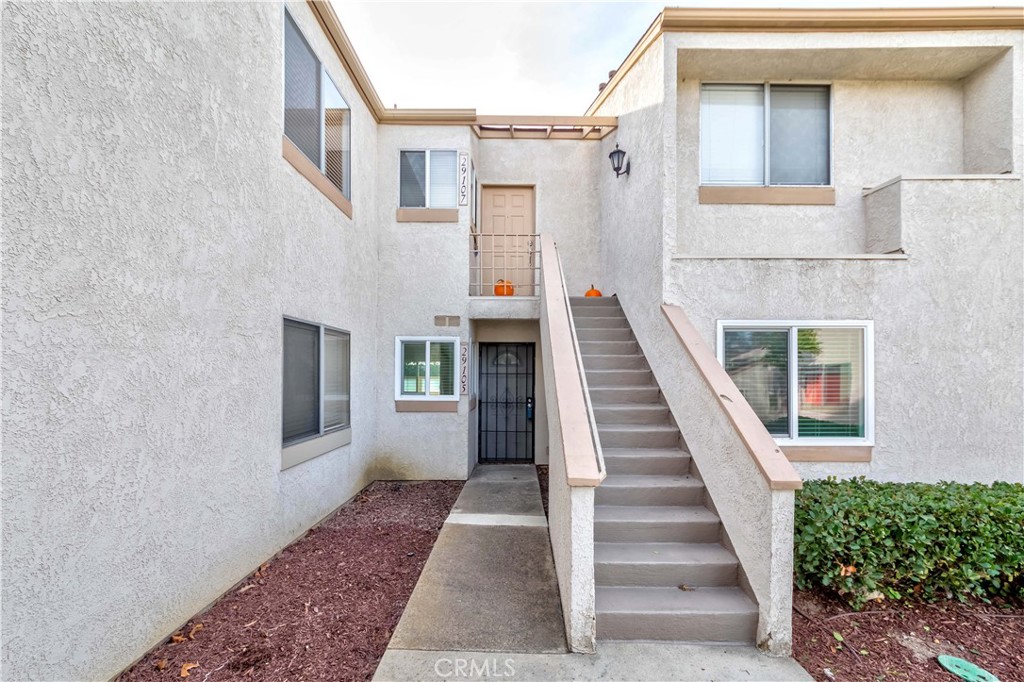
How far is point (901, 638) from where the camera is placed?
10.1 ft

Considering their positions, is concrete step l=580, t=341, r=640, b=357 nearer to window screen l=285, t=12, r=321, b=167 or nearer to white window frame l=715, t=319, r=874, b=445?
white window frame l=715, t=319, r=874, b=445

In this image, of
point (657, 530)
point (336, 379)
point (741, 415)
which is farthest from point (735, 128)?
point (336, 379)

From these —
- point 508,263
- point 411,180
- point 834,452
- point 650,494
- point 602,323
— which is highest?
point 411,180

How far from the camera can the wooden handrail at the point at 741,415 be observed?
287cm

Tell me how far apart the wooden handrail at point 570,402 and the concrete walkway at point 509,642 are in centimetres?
113

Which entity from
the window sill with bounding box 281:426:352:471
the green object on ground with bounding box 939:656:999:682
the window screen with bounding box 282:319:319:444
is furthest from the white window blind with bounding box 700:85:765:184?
the window sill with bounding box 281:426:352:471

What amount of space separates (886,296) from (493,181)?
241 inches

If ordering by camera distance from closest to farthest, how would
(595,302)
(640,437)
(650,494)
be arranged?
(650,494), (640,437), (595,302)

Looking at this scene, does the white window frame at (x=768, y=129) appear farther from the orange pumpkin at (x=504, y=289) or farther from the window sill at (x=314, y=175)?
the window sill at (x=314, y=175)

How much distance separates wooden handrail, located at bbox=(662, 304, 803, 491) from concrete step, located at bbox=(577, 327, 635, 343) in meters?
1.19

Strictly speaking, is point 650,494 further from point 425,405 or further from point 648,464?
point 425,405

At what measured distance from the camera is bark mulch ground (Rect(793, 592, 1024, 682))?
2.80 m

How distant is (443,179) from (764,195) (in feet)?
15.7

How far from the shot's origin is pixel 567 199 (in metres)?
8.01
